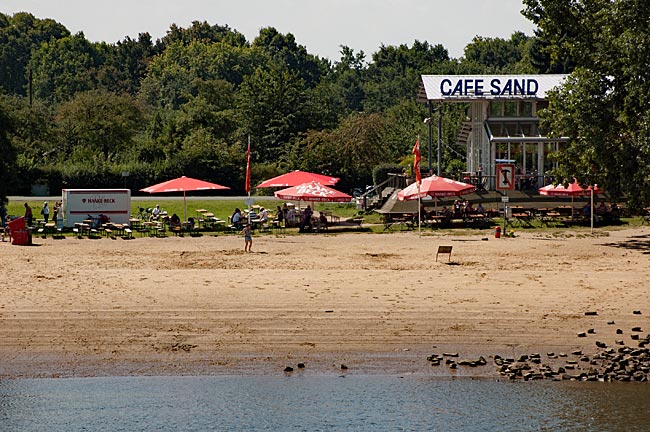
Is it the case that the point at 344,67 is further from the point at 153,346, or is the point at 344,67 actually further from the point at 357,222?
the point at 153,346

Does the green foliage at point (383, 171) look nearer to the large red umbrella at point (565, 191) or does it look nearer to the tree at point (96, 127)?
the large red umbrella at point (565, 191)

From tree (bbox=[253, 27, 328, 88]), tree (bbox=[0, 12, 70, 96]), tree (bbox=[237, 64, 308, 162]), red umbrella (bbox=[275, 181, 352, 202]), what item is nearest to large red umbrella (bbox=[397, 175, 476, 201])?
red umbrella (bbox=[275, 181, 352, 202])

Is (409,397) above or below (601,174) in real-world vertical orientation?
below

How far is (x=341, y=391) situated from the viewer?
20.9m

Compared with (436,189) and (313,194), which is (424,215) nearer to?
(436,189)

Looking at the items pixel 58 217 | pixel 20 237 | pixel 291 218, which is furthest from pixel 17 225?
pixel 291 218

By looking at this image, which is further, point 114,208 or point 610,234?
point 114,208

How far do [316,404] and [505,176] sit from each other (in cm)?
2547

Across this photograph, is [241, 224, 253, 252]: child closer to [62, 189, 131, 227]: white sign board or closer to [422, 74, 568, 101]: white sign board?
[62, 189, 131, 227]: white sign board

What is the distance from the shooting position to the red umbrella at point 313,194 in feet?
145

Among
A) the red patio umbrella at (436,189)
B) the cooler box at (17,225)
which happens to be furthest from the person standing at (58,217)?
the red patio umbrella at (436,189)

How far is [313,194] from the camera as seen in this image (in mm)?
44594

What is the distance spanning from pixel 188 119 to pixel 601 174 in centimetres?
4902

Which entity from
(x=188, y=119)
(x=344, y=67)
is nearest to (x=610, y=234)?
(x=188, y=119)
